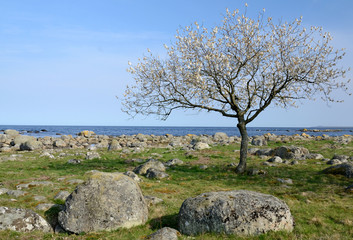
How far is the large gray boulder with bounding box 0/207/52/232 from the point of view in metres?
11.2

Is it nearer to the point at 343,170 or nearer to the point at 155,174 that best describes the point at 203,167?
the point at 155,174

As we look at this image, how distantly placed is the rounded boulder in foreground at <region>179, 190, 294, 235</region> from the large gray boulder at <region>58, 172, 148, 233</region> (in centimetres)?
221

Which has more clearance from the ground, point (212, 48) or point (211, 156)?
point (212, 48)

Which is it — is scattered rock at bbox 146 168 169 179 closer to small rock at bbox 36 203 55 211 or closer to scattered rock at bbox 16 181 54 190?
scattered rock at bbox 16 181 54 190

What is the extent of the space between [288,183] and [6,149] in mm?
43962

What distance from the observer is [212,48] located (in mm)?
24484

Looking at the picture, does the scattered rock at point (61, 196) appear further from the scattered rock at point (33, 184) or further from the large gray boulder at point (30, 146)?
the large gray boulder at point (30, 146)

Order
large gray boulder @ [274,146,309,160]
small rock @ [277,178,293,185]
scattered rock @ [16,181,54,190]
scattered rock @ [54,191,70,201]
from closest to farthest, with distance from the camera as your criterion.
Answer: scattered rock @ [54,191,70,201]
scattered rock @ [16,181,54,190]
small rock @ [277,178,293,185]
large gray boulder @ [274,146,309,160]

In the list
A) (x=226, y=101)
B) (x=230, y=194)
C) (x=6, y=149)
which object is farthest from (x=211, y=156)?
(x=6, y=149)

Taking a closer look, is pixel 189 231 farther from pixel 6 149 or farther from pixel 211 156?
pixel 6 149

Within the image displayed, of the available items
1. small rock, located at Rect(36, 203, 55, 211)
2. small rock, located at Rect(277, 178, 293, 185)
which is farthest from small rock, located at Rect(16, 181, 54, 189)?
small rock, located at Rect(277, 178, 293, 185)

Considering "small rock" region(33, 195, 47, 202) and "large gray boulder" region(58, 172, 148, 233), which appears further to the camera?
"small rock" region(33, 195, 47, 202)

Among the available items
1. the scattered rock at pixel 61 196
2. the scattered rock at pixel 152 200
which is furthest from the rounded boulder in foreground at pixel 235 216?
the scattered rock at pixel 61 196

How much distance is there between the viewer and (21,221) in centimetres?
1144
